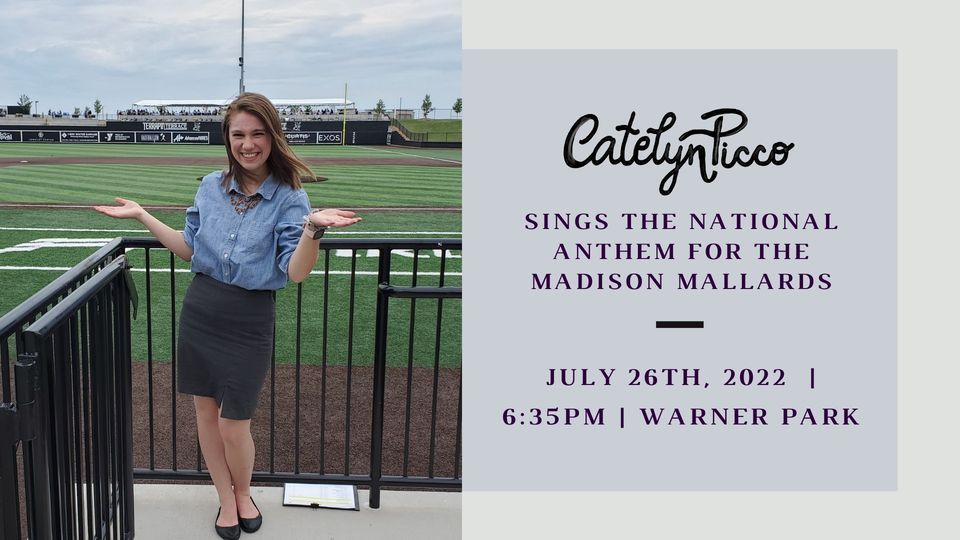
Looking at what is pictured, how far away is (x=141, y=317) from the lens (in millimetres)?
6562

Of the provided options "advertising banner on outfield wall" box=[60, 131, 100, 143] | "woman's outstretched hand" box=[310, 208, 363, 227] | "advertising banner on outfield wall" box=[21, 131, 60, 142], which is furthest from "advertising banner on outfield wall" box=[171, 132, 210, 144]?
"woman's outstretched hand" box=[310, 208, 363, 227]

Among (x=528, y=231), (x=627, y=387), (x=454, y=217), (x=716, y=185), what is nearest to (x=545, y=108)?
(x=528, y=231)

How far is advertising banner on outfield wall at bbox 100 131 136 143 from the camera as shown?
49.3 metres

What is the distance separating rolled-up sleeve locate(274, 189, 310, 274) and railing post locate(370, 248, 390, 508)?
0.58 metres

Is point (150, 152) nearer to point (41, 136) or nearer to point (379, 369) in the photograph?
point (41, 136)

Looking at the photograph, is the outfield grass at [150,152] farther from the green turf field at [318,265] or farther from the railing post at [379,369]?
the railing post at [379,369]

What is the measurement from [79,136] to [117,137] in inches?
95.1

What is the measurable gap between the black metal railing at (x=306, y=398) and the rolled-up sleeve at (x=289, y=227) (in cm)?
43

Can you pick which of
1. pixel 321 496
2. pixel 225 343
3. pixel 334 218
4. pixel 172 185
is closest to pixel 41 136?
pixel 172 185

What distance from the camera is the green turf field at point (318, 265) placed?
238 inches

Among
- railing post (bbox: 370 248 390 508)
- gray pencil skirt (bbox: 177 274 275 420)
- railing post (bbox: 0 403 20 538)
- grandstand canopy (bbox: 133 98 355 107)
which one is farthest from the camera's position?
grandstand canopy (bbox: 133 98 355 107)

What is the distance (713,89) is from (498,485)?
1.08 metres

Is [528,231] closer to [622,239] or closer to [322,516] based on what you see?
[622,239]

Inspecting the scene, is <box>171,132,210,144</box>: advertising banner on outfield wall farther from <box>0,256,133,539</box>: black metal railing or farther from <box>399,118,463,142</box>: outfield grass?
<box>0,256,133,539</box>: black metal railing
